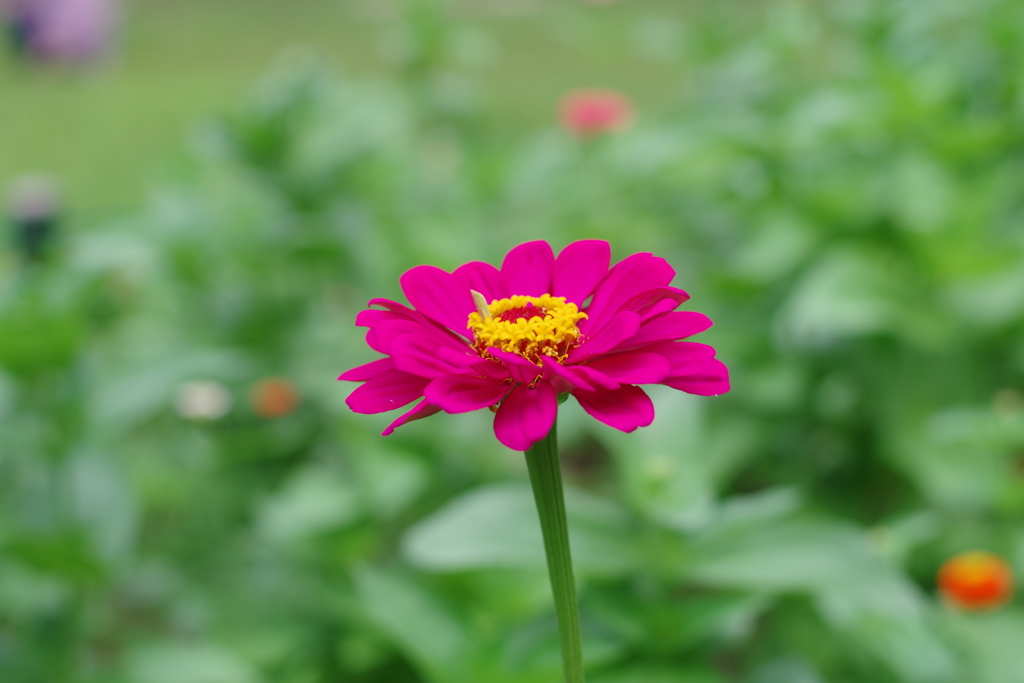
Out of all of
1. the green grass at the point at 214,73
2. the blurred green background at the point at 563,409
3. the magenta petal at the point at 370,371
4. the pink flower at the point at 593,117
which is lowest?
the magenta petal at the point at 370,371

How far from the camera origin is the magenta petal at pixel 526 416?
40cm

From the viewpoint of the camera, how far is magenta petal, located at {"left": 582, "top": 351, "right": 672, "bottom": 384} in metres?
0.41

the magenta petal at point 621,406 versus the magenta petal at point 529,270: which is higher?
the magenta petal at point 529,270

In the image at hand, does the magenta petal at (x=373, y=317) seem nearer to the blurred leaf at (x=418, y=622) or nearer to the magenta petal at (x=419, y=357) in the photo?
the magenta petal at (x=419, y=357)

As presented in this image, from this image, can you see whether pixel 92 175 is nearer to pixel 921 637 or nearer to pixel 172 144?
pixel 172 144

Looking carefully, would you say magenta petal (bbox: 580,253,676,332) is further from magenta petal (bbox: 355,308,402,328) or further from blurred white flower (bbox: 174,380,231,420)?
blurred white flower (bbox: 174,380,231,420)

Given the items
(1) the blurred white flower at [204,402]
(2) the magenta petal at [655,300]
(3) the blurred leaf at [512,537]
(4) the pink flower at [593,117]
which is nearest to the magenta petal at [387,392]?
(2) the magenta petal at [655,300]

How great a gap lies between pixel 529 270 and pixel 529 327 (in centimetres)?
6

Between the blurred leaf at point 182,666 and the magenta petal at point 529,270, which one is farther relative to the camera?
the blurred leaf at point 182,666

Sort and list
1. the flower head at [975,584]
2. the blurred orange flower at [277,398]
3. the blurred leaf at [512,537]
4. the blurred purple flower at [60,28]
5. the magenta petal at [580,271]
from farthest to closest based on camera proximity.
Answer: the blurred purple flower at [60,28], the blurred orange flower at [277,398], the flower head at [975,584], the blurred leaf at [512,537], the magenta petal at [580,271]

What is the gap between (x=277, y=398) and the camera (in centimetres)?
147

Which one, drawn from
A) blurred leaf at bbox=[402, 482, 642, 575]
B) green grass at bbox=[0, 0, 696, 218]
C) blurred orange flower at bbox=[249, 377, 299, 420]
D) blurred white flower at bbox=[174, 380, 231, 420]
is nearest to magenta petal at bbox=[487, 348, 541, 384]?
blurred leaf at bbox=[402, 482, 642, 575]

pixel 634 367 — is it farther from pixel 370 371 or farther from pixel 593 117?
pixel 593 117

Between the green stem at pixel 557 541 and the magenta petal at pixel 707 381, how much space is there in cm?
6
